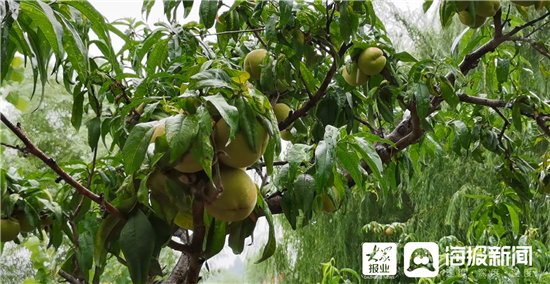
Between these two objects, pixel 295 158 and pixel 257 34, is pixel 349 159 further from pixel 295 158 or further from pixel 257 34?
pixel 257 34

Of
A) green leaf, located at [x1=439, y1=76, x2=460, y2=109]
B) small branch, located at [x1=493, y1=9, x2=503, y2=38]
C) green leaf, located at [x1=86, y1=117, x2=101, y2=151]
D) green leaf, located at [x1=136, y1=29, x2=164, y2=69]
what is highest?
small branch, located at [x1=493, y1=9, x2=503, y2=38]

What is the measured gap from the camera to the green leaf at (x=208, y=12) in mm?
712

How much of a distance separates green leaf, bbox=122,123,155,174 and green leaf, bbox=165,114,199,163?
3 cm

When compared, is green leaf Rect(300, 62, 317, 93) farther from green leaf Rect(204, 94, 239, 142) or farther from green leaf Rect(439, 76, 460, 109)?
green leaf Rect(204, 94, 239, 142)

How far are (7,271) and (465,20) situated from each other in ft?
8.78

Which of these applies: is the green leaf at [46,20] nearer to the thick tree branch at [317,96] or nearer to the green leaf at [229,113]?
the green leaf at [229,113]

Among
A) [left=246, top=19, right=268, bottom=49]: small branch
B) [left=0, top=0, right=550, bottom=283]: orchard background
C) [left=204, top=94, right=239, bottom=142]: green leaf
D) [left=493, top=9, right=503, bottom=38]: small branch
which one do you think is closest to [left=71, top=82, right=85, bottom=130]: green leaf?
[left=0, top=0, right=550, bottom=283]: orchard background

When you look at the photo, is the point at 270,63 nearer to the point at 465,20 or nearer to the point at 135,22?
the point at 465,20

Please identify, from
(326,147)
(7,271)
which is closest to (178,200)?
(326,147)

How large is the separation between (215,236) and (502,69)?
1.63ft

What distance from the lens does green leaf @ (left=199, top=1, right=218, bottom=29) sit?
Result: 2.34ft

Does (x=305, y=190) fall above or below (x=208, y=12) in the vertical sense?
below

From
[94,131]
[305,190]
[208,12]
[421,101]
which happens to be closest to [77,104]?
[94,131]

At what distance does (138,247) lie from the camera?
0.47 metres
